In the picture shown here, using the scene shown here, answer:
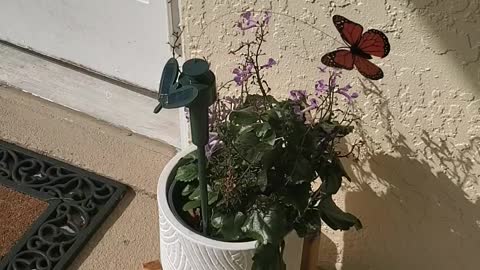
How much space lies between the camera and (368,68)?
4.71 ft

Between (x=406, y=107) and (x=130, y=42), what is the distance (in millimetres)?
852

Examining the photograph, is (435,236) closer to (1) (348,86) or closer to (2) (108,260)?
(1) (348,86)

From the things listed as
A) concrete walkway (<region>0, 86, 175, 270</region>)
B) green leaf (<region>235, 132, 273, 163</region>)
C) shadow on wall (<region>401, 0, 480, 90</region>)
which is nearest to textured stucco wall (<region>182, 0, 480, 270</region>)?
shadow on wall (<region>401, 0, 480, 90</region>)

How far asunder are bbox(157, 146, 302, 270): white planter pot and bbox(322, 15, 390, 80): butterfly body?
308 millimetres

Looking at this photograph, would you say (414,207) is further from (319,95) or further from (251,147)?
(251,147)

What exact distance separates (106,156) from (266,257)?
31.9 inches

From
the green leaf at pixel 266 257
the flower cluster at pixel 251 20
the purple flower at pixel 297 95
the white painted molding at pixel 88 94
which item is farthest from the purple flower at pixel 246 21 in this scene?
the white painted molding at pixel 88 94

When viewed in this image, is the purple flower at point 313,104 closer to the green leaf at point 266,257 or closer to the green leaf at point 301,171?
the green leaf at point 301,171

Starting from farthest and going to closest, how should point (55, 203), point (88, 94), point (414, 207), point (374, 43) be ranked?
point (88, 94) < point (55, 203) < point (414, 207) < point (374, 43)

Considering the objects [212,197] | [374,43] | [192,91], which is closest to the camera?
[192,91]

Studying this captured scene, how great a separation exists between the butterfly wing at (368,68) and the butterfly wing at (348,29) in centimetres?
4

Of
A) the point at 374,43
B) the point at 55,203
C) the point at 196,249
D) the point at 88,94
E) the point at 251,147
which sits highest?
the point at 374,43

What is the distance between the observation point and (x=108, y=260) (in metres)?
1.92

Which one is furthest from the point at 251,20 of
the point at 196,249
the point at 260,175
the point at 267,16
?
the point at 196,249
